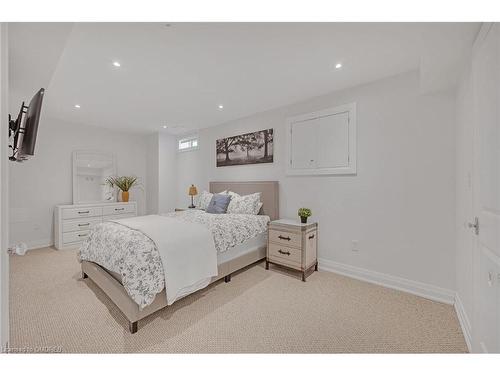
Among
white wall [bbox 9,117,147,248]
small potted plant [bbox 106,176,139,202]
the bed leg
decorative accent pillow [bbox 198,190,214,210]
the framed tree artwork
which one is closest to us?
the bed leg

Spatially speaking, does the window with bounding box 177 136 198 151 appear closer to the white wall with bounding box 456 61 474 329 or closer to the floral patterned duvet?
the floral patterned duvet

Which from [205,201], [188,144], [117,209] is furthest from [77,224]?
[188,144]

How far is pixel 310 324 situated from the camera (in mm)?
1757

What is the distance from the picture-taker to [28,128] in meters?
1.45

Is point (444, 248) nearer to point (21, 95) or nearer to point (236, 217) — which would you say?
point (236, 217)

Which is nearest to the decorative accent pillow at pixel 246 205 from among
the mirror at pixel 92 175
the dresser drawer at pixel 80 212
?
the dresser drawer at pixel 80 212

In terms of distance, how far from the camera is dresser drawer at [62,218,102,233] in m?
3.77

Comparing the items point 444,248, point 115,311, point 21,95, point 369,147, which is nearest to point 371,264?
point 444,248

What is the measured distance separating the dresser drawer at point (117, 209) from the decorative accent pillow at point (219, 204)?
7.60ft

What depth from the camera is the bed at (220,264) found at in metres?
1.69

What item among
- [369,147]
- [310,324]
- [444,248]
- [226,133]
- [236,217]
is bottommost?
[310,324]

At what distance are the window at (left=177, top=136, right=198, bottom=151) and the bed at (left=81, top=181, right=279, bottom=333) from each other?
1223mm

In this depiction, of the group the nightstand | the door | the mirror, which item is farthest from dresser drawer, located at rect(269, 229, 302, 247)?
the mirror
